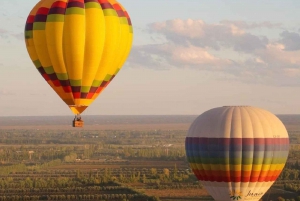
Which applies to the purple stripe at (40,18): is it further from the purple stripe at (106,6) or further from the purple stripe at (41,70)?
the purple stripe at (106,6)

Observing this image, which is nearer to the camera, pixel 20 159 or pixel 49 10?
pixel 49 10

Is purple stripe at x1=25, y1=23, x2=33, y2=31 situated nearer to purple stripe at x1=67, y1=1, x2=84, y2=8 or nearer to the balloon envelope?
the balloon envelope

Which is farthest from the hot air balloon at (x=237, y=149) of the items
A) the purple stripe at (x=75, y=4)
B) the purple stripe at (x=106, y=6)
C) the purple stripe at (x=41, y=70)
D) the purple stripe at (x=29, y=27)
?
the purple stripe at (x=29, y=27)

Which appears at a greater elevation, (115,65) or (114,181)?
(115,65)

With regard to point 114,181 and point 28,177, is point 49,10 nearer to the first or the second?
point 114,181

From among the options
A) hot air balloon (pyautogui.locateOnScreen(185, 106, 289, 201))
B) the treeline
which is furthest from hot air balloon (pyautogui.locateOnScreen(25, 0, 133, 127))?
the treeline

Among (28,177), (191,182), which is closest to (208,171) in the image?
(191,182)

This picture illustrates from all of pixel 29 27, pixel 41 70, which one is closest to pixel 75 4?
pixel 29 27
